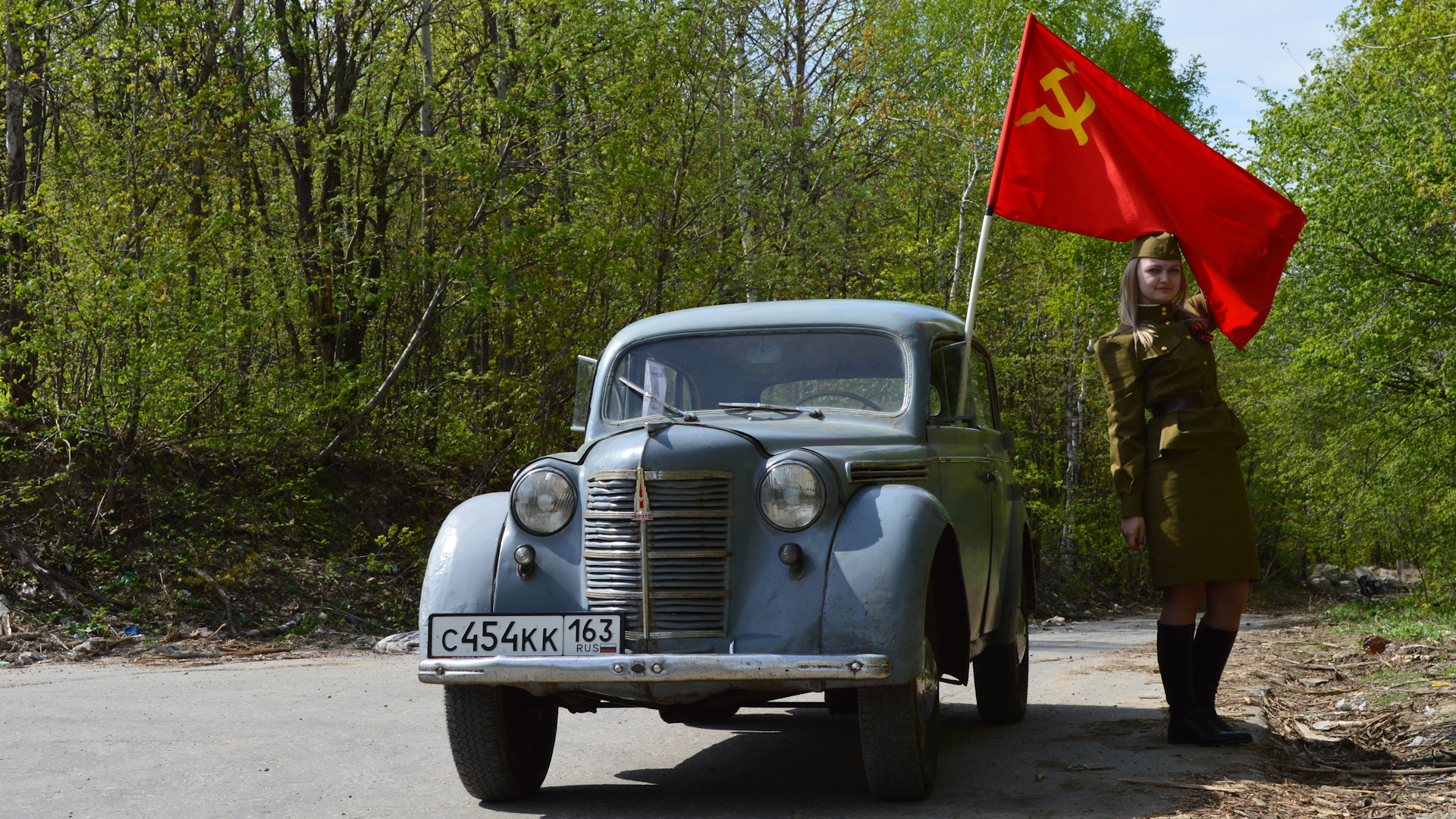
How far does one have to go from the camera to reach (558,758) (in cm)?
561

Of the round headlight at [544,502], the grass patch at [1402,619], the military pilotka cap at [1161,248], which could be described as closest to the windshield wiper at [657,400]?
the round headlight at [544,502]

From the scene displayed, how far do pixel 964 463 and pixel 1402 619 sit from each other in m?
11.8

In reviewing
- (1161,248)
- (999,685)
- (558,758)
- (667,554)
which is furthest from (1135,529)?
(558,758)

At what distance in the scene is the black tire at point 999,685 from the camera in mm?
6309

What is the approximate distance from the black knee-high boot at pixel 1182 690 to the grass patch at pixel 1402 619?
5.82 meters

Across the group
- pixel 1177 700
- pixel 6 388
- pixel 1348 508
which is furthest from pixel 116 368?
pixel 1348 508

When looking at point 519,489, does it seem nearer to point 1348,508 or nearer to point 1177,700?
point 1177,700

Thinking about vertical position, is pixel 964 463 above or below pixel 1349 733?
above

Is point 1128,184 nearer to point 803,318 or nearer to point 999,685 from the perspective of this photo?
point 803,318

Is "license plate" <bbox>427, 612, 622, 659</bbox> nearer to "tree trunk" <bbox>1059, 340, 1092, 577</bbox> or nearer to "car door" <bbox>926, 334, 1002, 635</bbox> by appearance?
"car door" <bbox>926, 334, 1002, 635</bbox>

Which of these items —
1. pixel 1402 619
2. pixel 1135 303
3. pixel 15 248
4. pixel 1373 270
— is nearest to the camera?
pixel 1135 303

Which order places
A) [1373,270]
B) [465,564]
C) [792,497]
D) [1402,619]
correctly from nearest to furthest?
1. [792,497]
2. [465,564]
3. [1402,619]
4. [1373,270]

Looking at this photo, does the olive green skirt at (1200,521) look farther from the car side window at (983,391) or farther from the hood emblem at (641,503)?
the hood emblem at (641,503)

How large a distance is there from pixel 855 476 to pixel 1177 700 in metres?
1.89
